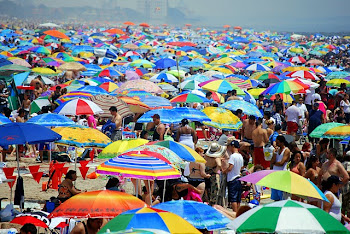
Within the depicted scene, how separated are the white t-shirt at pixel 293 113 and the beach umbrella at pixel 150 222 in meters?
9.75

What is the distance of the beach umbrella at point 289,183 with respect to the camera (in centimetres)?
594

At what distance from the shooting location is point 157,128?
10430mm

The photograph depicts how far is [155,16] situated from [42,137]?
184483mm

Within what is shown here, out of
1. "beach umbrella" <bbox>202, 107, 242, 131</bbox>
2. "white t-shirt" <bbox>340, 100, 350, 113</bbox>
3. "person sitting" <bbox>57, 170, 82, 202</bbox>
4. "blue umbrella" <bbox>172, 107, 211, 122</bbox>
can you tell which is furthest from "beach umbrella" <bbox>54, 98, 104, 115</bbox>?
"white t-shirt" <bbox>340, 100, 350, 113</bbox>

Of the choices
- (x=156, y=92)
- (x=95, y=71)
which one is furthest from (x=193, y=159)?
(x=95, y=71)

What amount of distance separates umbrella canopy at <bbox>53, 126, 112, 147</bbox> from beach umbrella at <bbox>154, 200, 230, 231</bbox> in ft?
11.4

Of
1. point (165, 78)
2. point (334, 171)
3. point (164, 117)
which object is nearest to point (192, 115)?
point (164, 117)

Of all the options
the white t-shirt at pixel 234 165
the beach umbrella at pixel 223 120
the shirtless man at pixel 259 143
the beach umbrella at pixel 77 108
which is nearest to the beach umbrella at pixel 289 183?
the white t-shirt at pixel 234 165

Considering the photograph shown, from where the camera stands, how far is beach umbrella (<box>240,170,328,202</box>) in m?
5.94

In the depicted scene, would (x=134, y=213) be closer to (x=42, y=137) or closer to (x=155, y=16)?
(x=42, y=137)

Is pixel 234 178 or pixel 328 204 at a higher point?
pixel 328 204

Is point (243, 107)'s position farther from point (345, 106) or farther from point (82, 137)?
point (82, 137)

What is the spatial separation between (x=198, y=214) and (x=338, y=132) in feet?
16.9

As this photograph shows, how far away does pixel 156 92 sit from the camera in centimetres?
1650
